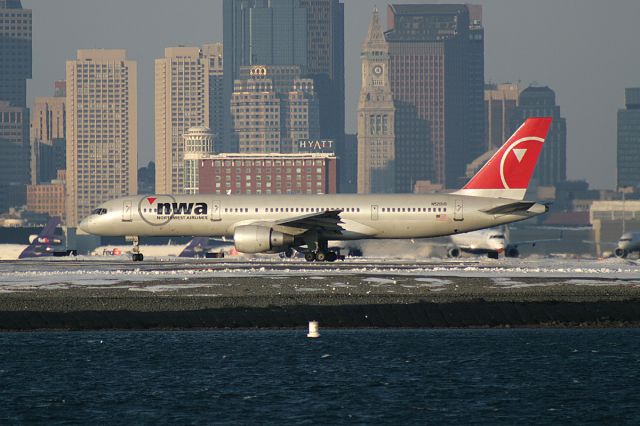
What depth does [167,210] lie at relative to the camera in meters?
82.1

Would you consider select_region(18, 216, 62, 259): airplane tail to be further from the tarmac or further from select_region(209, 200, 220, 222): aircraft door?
the tarmac

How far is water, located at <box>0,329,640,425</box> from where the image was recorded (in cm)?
3850

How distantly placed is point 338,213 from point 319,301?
24.9m

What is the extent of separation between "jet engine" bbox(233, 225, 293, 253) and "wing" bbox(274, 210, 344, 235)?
1079 mm

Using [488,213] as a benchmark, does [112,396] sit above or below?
below

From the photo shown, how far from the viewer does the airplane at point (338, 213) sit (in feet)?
260

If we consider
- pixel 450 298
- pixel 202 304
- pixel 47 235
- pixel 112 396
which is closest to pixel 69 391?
pixel 112 396

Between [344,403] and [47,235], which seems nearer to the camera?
[344,403]

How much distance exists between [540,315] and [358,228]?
2880 cm

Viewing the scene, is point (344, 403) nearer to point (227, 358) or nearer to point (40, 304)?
point (227, 358)

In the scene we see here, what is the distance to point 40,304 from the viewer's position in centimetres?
5397

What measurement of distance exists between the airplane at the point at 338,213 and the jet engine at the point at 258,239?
0.05 metres

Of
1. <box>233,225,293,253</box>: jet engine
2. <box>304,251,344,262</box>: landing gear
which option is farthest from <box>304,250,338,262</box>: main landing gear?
<box>233,225,293,253</box>: jet engine

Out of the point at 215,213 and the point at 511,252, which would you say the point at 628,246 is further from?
the point at 215,213
